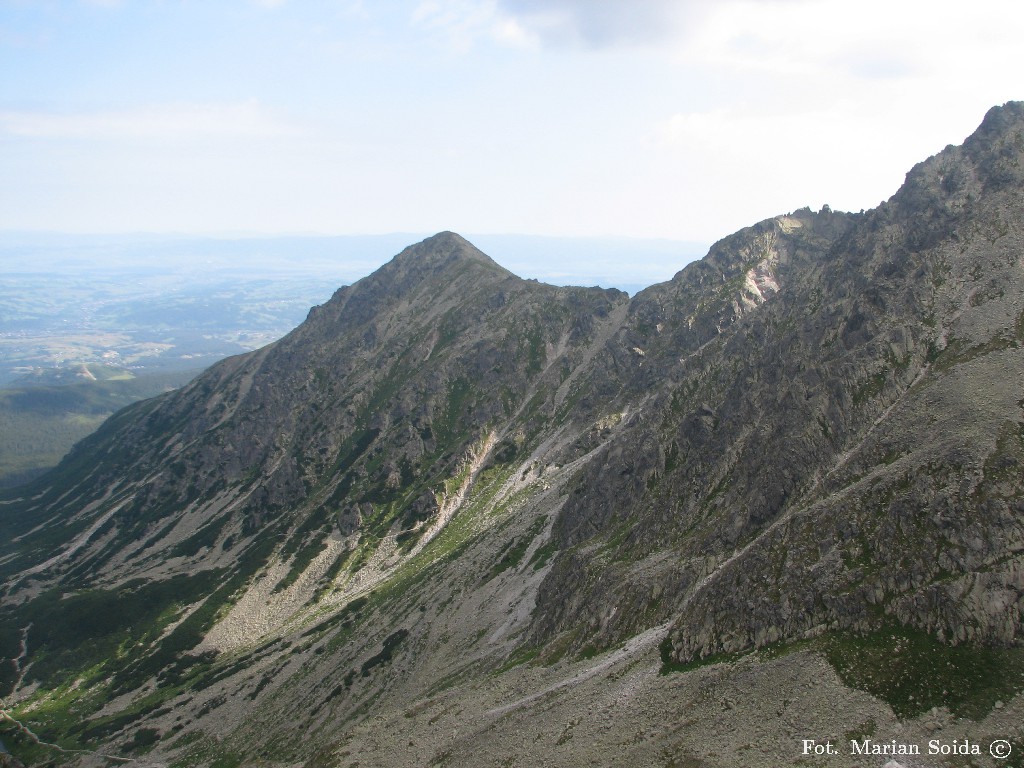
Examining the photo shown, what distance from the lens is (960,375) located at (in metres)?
73.8

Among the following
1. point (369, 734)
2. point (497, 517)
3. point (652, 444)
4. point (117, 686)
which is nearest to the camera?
point (369, 734)

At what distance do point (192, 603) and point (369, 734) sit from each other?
118944 mm

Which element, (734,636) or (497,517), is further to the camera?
(497,517)

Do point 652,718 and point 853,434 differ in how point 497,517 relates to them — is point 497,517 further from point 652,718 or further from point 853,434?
point 652,718

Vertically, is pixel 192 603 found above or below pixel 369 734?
below

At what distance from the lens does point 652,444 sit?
123 metres

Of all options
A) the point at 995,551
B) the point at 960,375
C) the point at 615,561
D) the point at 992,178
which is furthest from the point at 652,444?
the point at 992,178

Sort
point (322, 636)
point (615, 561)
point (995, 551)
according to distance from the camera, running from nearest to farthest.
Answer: point (995, 551)
point (615, 561)
point (322, 636)

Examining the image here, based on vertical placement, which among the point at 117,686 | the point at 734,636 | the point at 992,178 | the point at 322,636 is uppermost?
the point at 992,178

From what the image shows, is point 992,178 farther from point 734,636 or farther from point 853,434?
point 734,636

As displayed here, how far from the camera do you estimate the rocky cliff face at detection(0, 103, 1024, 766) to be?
5841cm

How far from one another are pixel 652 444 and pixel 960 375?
56952 millimetres

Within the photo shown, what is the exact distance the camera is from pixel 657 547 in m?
92.2

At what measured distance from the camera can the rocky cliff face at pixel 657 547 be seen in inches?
2299
